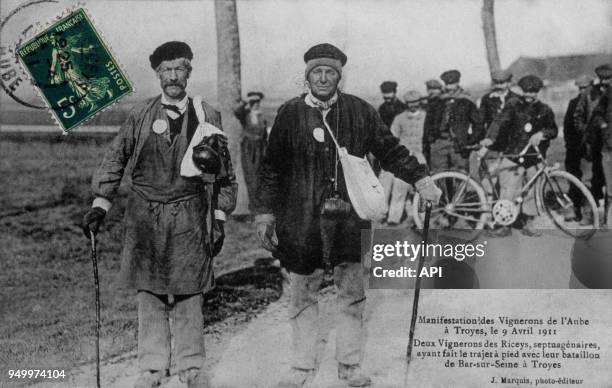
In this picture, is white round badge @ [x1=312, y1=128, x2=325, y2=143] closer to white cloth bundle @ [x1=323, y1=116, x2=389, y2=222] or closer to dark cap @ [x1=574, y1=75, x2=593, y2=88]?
white cloth bundle @ [x1=323, y1=116, x2=389, y2=222]

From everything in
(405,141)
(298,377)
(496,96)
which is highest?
(496,96)

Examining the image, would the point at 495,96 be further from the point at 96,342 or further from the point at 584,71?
the point at 96,342

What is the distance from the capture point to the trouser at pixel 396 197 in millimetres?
5824

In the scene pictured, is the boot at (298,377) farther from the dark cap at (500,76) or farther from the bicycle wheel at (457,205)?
the dark cap at (500,76)

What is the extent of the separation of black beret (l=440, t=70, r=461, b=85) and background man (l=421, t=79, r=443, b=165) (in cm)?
6

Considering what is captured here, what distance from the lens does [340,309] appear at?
4.96 m

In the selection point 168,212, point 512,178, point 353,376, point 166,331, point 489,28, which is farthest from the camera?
point 512,178

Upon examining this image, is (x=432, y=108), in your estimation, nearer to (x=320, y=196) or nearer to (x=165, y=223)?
(x=320, y=196)

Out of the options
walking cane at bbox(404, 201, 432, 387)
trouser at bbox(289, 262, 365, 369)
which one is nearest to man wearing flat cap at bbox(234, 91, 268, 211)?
trouser at bbox(289, 262, 365, 369)

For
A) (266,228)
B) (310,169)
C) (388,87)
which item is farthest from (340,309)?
(388,87)

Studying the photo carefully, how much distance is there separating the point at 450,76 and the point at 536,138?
0.92m

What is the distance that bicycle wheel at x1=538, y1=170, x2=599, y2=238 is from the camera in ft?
19.0

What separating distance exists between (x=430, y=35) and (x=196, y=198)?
2.10 metres

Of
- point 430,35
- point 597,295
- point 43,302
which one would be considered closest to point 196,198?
point 43,302
